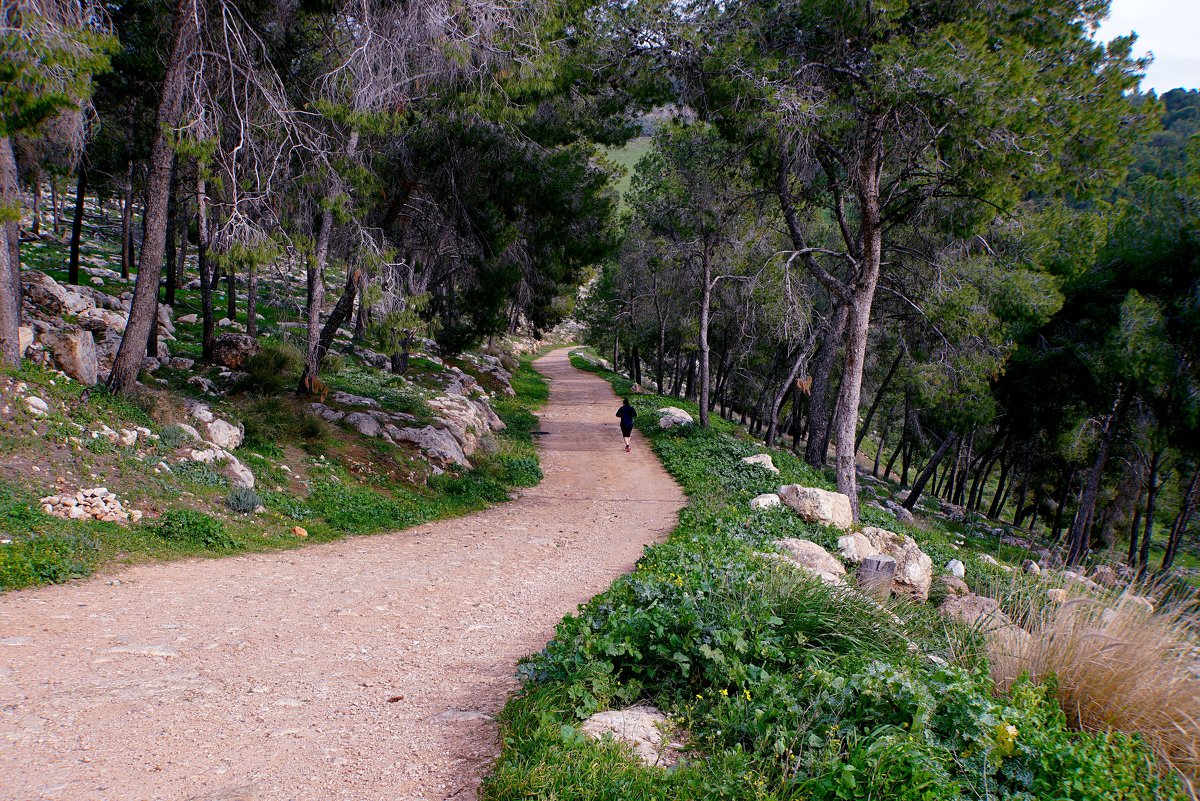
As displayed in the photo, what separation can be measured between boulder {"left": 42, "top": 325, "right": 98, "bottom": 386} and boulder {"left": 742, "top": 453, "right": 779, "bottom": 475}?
40.2ft

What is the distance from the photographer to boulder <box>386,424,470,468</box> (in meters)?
13.9

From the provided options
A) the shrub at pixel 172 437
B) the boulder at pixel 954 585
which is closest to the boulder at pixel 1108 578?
the boulder at pixel 954 585

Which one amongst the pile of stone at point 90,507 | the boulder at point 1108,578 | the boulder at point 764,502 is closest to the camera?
the boulder at point 1108,578

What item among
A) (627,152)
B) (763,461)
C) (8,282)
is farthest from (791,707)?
(627,152)

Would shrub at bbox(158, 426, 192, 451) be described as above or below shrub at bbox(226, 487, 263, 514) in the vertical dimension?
above

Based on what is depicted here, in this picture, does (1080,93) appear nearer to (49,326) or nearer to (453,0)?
(453,0)

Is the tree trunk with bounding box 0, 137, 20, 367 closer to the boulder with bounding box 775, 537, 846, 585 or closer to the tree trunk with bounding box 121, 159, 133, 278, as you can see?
the boulder with bounding box 775, 537, 846, 585

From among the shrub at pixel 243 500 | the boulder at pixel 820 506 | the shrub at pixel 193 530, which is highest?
the boulder at pixel 820 506

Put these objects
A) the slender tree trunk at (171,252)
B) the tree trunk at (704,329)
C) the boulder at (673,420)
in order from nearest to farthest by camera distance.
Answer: the tree trunk at (704,329), the slender tree trunk at (171,252), the boulder at (673,420)

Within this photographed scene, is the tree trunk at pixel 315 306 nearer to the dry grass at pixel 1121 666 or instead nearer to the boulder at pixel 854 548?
the boulder at pixel 854 548

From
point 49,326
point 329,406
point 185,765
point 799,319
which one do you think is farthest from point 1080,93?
point 49,326

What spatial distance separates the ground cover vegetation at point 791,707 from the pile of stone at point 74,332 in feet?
30.2

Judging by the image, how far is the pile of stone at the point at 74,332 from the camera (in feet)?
31.9

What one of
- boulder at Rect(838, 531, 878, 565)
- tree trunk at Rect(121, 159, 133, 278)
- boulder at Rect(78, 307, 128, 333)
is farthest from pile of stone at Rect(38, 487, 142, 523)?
tree trunk at Rect(121, 159, 133, 278)
